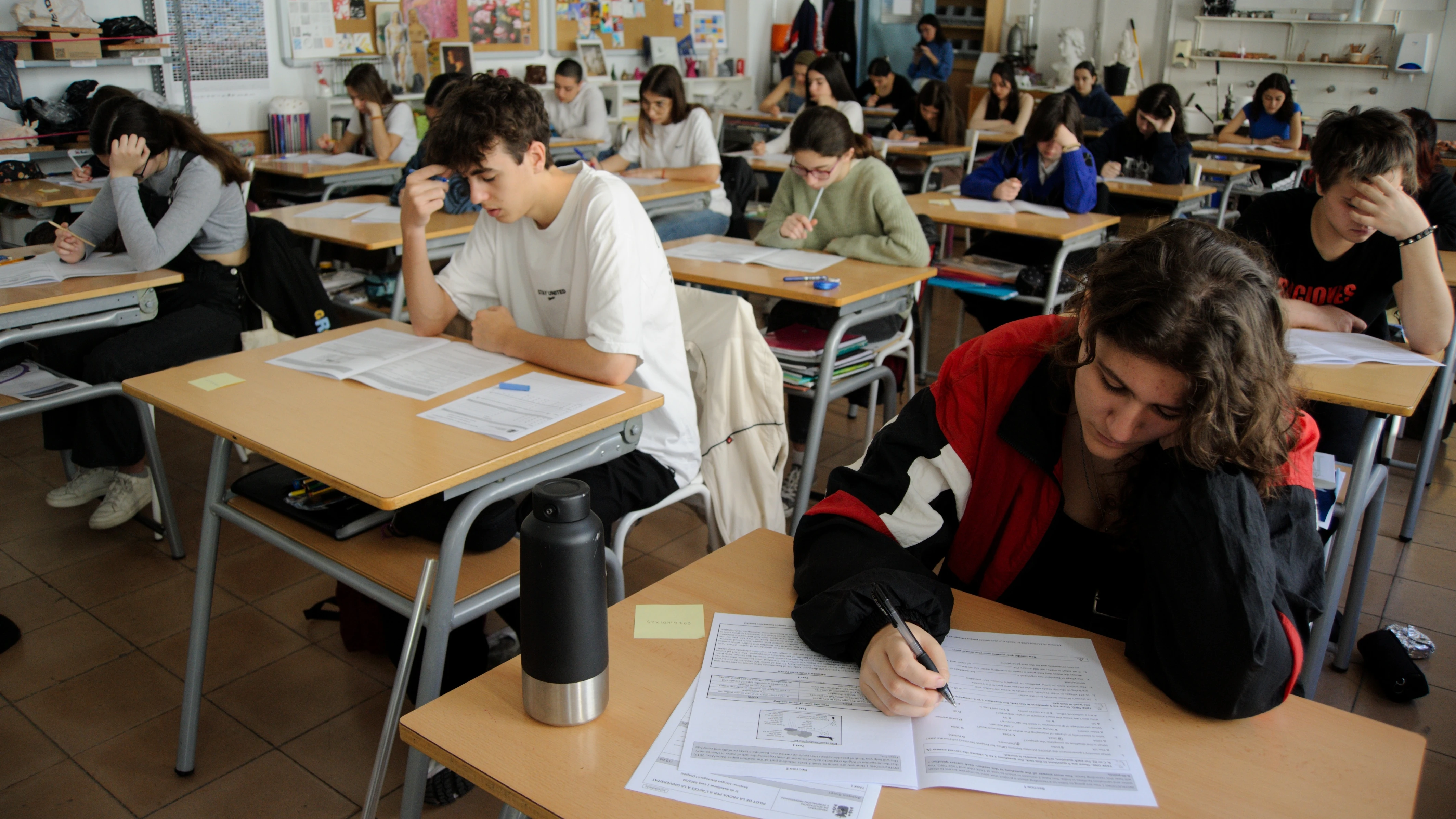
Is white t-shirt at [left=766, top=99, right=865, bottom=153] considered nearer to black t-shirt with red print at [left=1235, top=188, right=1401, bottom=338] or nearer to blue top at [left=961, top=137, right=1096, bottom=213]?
blue top at [left=961, top=137, right=1096, bottom=213]

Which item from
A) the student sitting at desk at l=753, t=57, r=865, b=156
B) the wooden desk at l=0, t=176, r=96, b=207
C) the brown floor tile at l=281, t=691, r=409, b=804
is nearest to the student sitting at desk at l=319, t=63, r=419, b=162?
the wooden desk at l=0, t=176, r=96, b=207

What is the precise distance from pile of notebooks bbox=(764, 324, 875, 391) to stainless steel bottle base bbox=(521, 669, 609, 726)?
5.53 feet

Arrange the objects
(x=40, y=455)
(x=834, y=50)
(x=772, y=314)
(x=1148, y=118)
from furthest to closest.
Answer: (x=834, y=50), (x=1148, y=118), (x=40, y=455), (x=772, y=314)

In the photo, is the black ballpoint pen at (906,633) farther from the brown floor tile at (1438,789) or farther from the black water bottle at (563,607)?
the brown floor tile at (1438,789)

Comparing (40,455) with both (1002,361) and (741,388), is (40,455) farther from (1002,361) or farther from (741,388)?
(1002,361)

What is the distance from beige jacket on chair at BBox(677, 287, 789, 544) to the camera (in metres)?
1.99

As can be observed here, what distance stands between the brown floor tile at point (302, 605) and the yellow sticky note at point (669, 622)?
146 centimetres

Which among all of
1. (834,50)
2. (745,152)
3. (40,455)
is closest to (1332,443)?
(40,455)

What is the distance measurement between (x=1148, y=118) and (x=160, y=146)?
4.31 metres

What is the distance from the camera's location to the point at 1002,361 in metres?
1.19

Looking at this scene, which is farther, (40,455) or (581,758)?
(40,455)

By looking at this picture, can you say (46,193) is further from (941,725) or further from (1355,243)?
(1355,243)

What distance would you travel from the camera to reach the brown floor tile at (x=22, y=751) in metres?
1.85

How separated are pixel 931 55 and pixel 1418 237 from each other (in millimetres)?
7130
